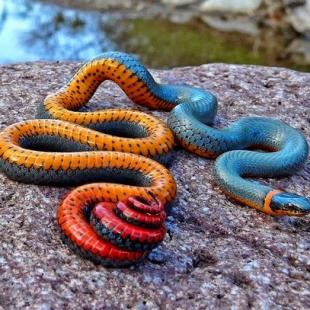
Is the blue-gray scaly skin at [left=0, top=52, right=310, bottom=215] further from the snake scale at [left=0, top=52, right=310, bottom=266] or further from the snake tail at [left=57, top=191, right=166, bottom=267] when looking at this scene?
the snake tail at [left=57, top=191, right=166, bottom=267]

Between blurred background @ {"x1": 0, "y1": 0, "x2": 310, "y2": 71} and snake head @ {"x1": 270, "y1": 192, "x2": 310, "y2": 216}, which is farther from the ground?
snake head @ {"x1": 270, "y1": 192, "x2": 310, "y2": 216}

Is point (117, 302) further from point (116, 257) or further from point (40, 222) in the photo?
point (40, 222)

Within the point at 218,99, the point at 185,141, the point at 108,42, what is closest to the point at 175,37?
the point at 108,42

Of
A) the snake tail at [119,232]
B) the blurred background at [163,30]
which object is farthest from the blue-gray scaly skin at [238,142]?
the blurred background at [163,30]

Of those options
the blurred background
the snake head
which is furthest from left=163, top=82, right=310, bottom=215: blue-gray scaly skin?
the blurred background

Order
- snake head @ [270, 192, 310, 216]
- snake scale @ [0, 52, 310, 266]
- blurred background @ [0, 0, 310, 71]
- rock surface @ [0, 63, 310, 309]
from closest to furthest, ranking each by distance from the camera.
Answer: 1. rock surface @ [0, 63, 310, 309]
2. snake scale @ [0, 52, 310, 266]
3. snake head @ [270, 192, 310, 216]
4. blurred background @ [0, 0, 310, 71]

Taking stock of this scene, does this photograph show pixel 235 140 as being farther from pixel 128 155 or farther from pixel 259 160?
pixel 128 155

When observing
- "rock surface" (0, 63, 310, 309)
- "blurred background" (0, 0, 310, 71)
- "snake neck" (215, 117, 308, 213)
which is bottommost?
"blurred background" (0, 0, 310, 71)

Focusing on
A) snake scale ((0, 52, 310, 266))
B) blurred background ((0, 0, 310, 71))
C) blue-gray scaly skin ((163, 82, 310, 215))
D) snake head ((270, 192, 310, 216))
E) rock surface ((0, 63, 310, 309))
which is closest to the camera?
rock surface ((0, 63, 310, 309))

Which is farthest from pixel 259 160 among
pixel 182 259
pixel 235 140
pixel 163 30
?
pixel 163 30
